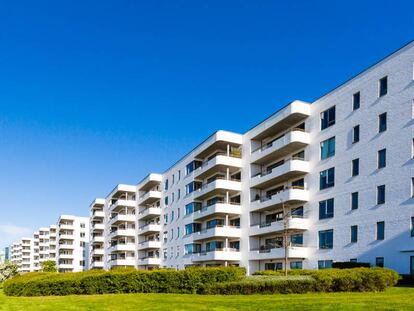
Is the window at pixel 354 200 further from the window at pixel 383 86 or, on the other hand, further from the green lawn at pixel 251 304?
the green lawn at pixel 251 304

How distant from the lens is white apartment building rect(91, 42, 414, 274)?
35469mm

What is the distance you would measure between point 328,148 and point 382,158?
7096 millimetres

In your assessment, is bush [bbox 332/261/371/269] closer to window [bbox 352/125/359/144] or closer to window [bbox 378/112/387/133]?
window [bbox 352/125/359/144]

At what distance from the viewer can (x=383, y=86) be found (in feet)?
125

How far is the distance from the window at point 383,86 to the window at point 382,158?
4.75 metres

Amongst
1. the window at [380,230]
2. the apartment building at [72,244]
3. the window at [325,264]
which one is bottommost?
the apartment building at [72,244]

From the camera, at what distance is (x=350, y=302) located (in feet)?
64.2

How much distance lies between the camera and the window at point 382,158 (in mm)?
36781

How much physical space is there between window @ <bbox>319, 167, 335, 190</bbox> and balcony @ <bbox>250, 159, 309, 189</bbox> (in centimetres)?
208

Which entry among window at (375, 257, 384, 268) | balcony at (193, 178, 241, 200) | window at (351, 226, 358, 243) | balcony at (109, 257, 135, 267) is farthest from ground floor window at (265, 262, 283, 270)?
balcony at (109, 257, 135, 267)

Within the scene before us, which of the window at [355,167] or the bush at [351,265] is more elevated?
the window at [355,167]

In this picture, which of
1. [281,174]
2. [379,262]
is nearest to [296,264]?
[281,174]

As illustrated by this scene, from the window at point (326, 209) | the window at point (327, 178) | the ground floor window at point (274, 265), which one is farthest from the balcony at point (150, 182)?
the window at point (326, 209)

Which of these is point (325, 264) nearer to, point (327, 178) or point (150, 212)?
point (327, 178)
